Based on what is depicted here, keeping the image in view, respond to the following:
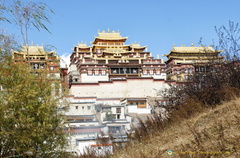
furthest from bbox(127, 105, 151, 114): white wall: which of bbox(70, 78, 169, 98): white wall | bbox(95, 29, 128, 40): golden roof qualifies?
bbox(95, 29, 128, 40): golden roof

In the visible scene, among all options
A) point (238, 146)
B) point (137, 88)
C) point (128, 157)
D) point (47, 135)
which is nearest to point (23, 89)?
point (47, 135)

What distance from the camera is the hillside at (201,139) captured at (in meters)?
4.44

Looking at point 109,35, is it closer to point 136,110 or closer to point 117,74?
point 117,74

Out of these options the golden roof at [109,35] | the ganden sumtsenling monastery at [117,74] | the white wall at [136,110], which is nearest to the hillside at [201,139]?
the ganden sumtsenling monastery at [117,74]

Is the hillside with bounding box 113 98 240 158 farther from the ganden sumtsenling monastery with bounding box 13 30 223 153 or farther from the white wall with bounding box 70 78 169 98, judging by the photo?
the white wall with bounding box 70 78 169 98

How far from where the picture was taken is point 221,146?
445 cm

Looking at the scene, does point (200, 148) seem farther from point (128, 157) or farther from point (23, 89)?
point (23, 89)

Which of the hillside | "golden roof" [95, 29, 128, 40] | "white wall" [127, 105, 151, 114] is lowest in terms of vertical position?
"white wall" [127, 105, 151, 114]

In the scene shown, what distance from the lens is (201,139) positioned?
17.2ft

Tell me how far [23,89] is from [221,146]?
4.05m

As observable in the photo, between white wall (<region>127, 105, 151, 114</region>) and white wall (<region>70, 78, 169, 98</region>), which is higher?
white wall (<region>70, 78, 169, 98</region>)

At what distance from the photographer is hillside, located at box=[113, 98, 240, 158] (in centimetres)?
444

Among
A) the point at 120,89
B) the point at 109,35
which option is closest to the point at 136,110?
the point at 120,89

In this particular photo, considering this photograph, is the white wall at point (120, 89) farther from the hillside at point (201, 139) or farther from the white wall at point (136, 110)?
the hillside at point (201, 139)
